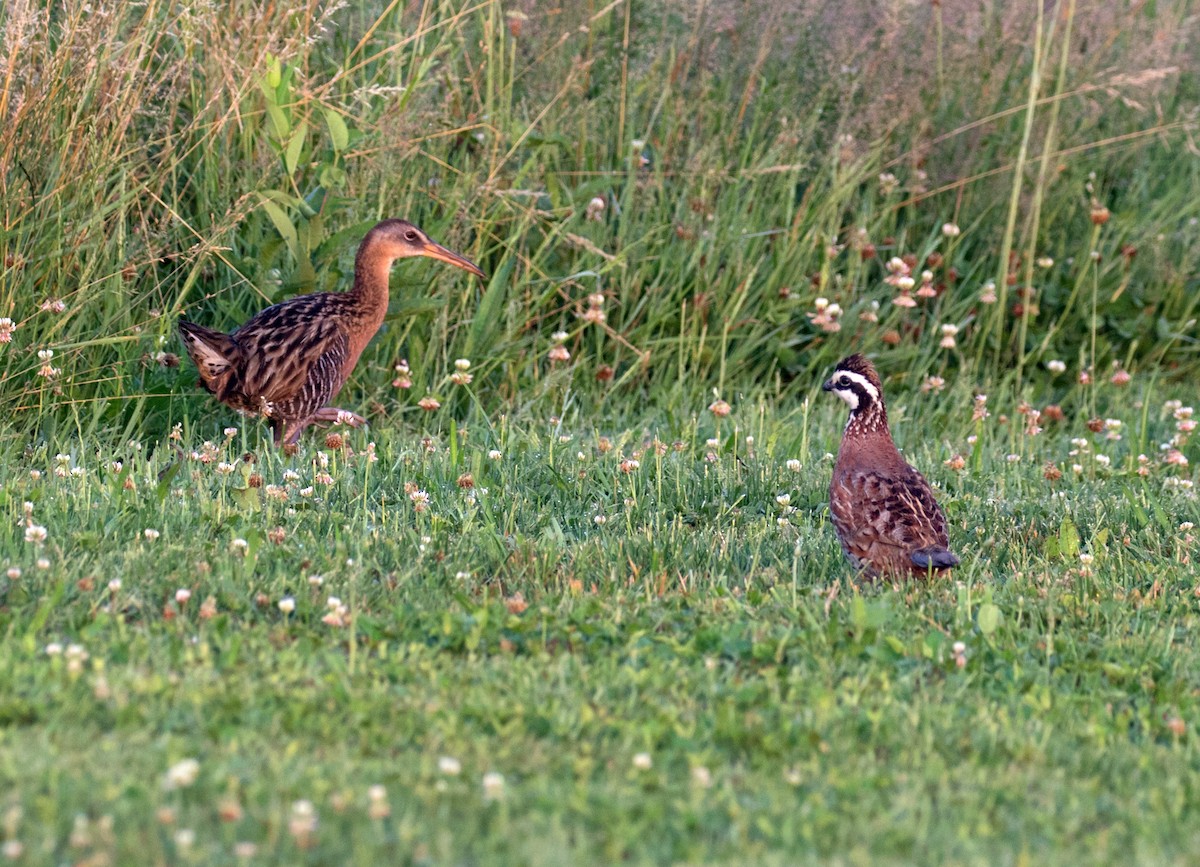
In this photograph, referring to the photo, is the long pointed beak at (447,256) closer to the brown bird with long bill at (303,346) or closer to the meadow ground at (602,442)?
the brown bird with long bill at (303,346)

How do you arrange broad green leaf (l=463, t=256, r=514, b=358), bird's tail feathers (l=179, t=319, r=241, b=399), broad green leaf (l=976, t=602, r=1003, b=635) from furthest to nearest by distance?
broad green leaf (l=463, t=256, r=514, b=358) < bird's tail feathers (l=179, t=319, r=241, b=399) < broad green leaf (l=976, t=602, r=1003, b=635)

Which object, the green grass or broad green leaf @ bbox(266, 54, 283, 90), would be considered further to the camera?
broad green leaf @ bbox(266, 54, 283, 90)

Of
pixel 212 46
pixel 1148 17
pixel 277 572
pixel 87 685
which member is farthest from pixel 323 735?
pixel 1148 17

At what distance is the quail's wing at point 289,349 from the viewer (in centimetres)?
678

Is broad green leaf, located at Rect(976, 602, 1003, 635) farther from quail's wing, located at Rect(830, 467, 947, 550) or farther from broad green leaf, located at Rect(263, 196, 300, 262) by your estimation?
broad green leaf, located at Rect(263, 196, 300, 262)

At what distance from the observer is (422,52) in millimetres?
8219

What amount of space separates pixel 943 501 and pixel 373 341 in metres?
2.85

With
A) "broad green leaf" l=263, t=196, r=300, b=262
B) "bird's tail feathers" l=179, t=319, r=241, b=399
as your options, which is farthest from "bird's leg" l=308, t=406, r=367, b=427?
"broad green leaf" l=263, t=196, r=300, b=262

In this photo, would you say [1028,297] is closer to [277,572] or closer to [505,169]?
[505,169]

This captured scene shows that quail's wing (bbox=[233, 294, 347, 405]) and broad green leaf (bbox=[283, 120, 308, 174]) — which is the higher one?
broad green leaf (bbox=[283, 120, 308, 174])

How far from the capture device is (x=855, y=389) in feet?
20.4

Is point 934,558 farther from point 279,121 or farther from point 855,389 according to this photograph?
point 279,121

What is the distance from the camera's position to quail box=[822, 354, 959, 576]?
17.6 feet

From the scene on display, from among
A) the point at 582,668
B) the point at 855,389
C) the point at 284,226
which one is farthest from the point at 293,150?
the point at 582,668
